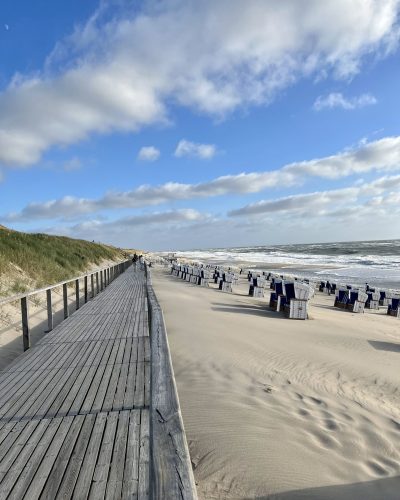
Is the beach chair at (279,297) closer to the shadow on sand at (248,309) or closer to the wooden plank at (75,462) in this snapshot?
the shadow on sand at (248,309)

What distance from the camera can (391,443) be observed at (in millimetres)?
3373

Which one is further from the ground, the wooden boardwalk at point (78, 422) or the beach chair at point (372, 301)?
the wooden boardwalk at point (78, 422)

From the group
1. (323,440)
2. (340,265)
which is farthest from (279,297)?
(340,265)

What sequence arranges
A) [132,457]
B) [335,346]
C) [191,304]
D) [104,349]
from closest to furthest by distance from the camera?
1. [132,457]
2. [104,349]
3. [335,346]
4. [191,304]

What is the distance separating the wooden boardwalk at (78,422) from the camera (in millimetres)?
2307

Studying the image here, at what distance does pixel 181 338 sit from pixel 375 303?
1103cm

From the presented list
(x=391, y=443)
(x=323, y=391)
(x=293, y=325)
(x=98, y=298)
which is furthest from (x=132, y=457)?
(x=98, y=298)

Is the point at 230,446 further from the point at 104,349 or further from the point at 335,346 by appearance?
the point at 335,346

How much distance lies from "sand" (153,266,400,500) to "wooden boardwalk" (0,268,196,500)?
59 cm

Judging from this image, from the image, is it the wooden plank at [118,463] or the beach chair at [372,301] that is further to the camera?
the beach chair at [372,301]

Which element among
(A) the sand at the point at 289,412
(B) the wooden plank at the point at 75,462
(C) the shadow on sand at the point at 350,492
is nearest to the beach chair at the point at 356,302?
(A) the sand at the point at 289,412

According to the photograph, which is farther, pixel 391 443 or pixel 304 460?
pixel 391 443

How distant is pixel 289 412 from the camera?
3.87 metres

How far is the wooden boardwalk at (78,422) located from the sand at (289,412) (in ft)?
1.95
